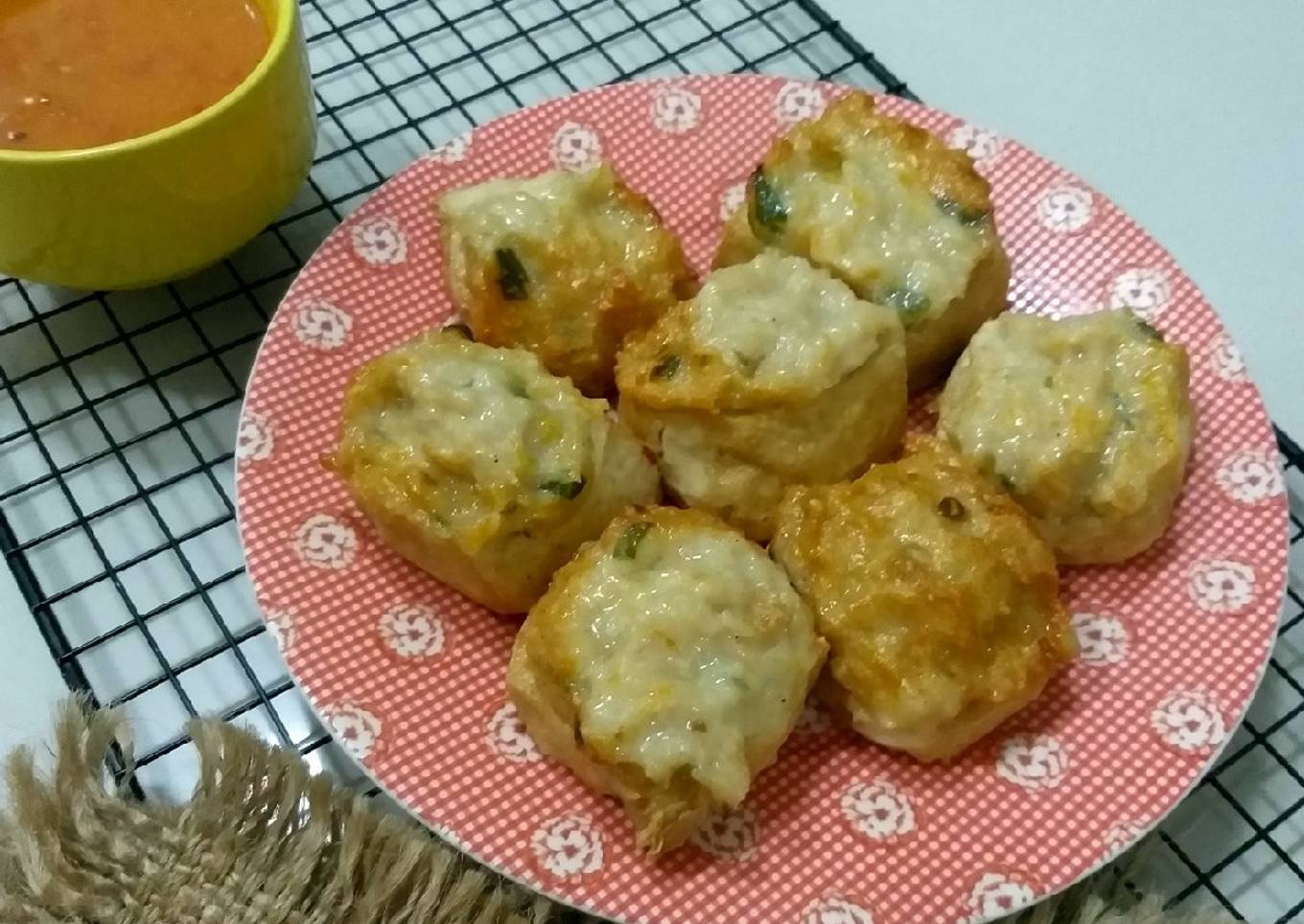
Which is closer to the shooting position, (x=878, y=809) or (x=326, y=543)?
(x=878, y=809)

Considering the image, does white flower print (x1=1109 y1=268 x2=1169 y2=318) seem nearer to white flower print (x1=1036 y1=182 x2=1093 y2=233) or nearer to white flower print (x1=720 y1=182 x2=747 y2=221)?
white flower print (x1=1036 y1=182 x2=1093 y2=233)

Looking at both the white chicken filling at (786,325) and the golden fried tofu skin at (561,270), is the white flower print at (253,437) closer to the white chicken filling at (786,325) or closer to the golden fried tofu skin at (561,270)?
the golden fried tofu skin at (561,270)

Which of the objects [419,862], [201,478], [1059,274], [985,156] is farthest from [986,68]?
[419,862]

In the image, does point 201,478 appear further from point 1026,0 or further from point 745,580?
point 1026,0

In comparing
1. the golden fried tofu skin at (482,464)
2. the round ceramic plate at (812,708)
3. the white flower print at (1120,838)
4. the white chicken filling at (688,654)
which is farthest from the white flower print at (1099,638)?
the golden fried tofu skin at (482,464)

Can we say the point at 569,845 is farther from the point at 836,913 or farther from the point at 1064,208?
the point at 1064,208

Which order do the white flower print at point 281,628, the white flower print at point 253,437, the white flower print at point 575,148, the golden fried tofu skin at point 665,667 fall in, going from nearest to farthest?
the golden fried tofu skin at point 665,667
the white flower print at point 281,628
the white flower print at point 253,437
the white flower print at point 575,148

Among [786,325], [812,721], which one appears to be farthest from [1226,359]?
[812,721]

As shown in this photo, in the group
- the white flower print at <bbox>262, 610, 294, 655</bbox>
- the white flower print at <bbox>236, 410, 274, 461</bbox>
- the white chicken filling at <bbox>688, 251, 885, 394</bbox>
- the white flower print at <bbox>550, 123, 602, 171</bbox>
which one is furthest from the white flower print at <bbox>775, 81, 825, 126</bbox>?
the white flower print at <bbox>262, 610, 294, 655</bbox>
